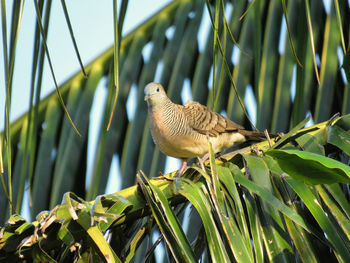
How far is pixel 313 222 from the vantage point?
7.09 ft

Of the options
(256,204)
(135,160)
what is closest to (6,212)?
(135,160)

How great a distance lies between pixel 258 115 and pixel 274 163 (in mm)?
939

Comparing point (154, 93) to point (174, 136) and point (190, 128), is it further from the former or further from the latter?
point (190, 128)

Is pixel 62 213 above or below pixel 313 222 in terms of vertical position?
above

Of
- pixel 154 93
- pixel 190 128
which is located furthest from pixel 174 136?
pixel 154 93

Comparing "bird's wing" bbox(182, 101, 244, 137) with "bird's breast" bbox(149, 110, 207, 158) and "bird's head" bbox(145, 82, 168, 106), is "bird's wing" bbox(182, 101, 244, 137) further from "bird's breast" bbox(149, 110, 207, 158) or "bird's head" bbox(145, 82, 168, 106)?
"bird's head" bbox(145, 82, 168, 106)

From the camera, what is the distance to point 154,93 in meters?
3.73

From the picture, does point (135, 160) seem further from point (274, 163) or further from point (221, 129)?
point (274, 163)

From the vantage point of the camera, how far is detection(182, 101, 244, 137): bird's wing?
169 inches

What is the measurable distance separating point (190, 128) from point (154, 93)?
75cm

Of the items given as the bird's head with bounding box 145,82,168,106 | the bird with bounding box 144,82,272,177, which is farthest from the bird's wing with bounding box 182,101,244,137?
the bird's head with bounding box 145,82,168,106

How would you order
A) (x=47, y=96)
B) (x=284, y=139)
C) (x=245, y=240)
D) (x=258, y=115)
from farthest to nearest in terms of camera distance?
(x=47, y=96)
(x=258, y=115)
(x=284, y=139)
(x=245, y=240)

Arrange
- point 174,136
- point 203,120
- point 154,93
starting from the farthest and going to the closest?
point 203,120
point 174,136
point 154,93

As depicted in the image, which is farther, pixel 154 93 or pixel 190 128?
pixel 190 128
